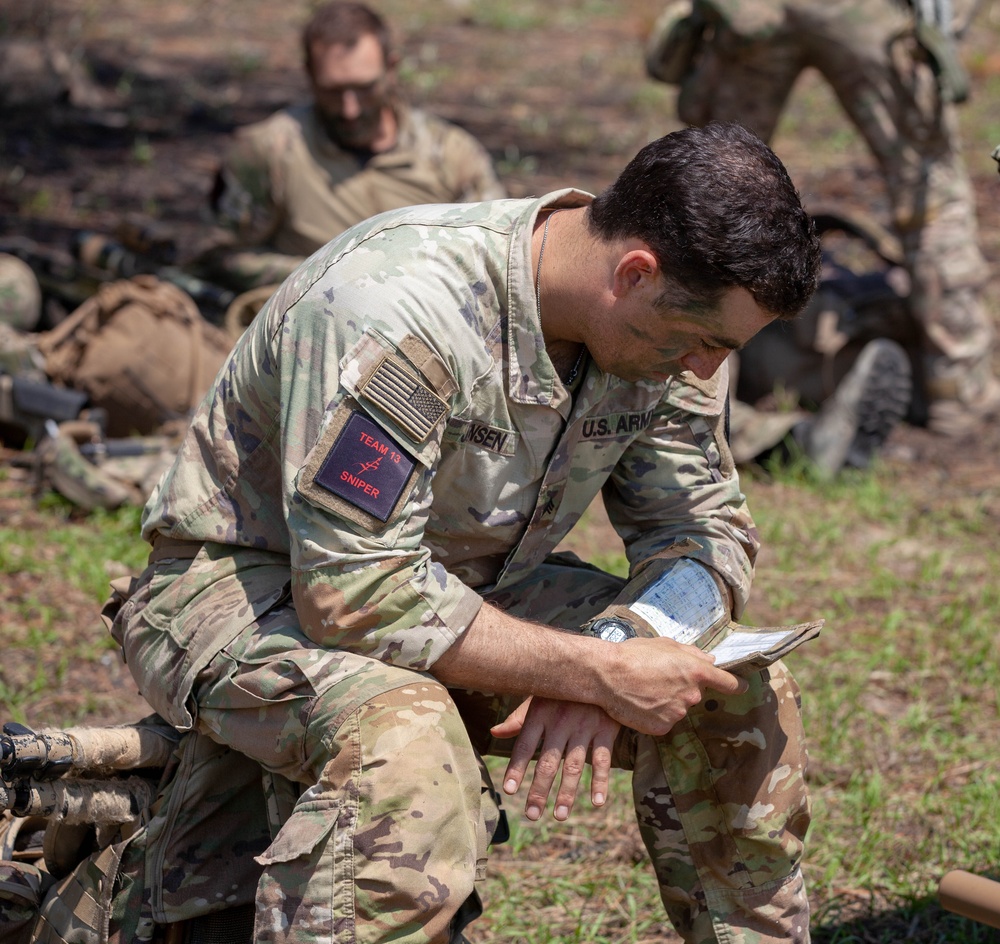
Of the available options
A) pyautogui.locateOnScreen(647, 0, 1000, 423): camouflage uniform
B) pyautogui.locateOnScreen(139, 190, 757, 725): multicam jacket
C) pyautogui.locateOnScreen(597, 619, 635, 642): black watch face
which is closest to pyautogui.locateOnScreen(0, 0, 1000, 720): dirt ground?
pyautogui.locateOnScreen(647, 0, 1000, 423): camouflage uniform

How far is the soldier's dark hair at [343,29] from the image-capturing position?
5.53 metres

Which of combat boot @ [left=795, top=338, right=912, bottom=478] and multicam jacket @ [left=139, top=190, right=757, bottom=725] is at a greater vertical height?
multicam jacket @ [left=139, top=190, right=757, bottom=725]

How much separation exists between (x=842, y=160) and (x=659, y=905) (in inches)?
318

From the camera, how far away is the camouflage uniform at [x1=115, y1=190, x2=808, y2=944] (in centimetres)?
211

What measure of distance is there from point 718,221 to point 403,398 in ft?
1.92

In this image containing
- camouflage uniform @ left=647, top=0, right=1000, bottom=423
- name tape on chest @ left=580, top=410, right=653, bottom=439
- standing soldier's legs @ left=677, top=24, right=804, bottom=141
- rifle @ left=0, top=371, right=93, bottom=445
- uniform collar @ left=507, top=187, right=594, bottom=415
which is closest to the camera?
uniform collar @ left=507, top=187, right=594, bottom=415

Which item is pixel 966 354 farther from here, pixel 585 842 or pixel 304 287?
pixel 304 287

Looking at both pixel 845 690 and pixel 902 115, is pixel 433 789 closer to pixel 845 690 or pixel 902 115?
pixel 845 690

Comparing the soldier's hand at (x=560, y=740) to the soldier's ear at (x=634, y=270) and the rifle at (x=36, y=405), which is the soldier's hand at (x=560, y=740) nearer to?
the soldier's ear at (x=634, y=270)

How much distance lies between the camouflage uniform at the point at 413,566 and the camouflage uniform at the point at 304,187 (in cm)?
337

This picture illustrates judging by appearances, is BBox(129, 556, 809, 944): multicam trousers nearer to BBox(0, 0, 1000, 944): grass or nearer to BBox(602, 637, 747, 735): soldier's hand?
BBox(602, 637, 747, 735): soldier's hand

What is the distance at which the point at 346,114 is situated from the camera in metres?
5.66

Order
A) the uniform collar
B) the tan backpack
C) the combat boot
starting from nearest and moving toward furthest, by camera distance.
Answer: the uniform collar
the tan backpack
the combat boot

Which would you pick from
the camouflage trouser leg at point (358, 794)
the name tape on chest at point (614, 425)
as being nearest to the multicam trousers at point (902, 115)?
the name tape on chest at point (614, 425)
